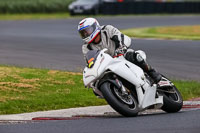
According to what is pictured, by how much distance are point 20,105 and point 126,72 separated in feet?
6.76

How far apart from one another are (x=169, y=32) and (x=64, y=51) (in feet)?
31.9

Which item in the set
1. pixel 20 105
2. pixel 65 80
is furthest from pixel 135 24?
pixel 20 105

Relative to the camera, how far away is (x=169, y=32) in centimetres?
2906

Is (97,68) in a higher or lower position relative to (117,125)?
higher

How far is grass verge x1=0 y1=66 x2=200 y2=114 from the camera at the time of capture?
32.9ft

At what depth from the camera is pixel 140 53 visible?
369 inches

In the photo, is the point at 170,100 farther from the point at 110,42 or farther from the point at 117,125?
the point at 117,125

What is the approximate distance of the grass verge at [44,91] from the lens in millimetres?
10039

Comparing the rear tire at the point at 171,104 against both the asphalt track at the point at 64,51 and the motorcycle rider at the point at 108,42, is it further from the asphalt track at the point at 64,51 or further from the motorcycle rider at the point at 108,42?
the asphalt track at the point at 64,51

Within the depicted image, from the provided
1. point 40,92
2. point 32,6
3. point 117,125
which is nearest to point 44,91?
point 40,92

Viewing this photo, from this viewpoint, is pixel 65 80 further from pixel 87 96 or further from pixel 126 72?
pixel 126 72

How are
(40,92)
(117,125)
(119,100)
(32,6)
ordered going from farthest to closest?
(32,6), (40,92), (119,100), (117,125)

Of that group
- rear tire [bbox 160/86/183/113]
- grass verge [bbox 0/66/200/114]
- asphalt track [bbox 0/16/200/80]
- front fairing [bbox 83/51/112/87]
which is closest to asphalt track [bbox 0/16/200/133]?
asphalt track [bbox 0/16/200/80]

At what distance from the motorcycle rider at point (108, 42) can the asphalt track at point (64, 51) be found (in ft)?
16.2
